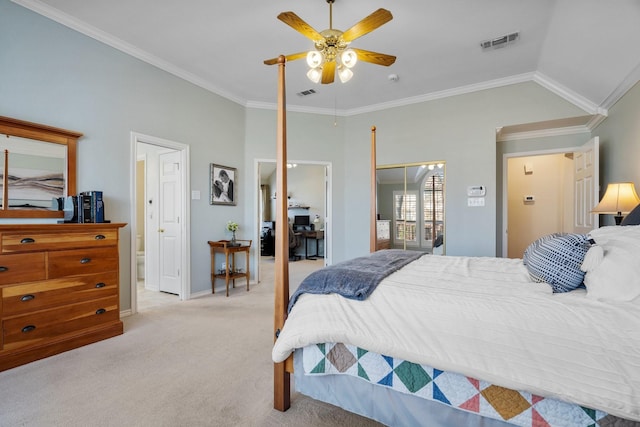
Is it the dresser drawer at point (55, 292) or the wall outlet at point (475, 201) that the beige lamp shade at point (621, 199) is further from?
the dresser drawer at point (55, 292)

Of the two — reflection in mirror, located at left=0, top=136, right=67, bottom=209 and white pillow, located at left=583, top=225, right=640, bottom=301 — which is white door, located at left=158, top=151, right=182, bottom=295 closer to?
reflection in mirror, located at left=0, top=136, right=67, bottom=209

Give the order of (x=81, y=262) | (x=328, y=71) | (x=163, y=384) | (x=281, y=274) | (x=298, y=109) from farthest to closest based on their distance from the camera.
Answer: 1. (x=298, y=109)
2. (x=328, y=71)
3. (x=81, y=262)
4. (x=163, y=384)
5. (x=281, y=274)

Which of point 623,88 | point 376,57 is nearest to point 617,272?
point 376,57

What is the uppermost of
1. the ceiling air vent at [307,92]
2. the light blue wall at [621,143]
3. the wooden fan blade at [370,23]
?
the ceiling air vent at [307,92]

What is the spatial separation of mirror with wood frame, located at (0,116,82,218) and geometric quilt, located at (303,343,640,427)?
2.71 metres

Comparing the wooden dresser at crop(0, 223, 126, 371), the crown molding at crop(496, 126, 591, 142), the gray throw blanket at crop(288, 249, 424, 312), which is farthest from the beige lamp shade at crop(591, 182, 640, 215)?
the wooden dresser at crop(0, 223, 126, 371)

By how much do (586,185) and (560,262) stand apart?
10.5ft

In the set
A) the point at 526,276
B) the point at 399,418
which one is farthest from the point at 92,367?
the point at 526,276

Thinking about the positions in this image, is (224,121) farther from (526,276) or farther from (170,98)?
(526,276)

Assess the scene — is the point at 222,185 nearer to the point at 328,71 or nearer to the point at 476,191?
the point at 328,71

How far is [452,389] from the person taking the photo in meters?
1.13

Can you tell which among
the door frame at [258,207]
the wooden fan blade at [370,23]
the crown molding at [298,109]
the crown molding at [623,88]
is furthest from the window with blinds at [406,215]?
the wooden fan blade at [370,23]

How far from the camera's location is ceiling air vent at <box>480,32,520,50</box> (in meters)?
3.09

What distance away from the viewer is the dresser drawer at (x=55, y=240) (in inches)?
83.7
